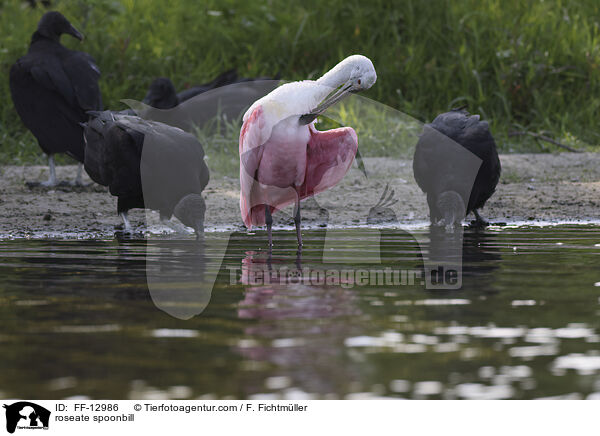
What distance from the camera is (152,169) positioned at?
6.99 meters

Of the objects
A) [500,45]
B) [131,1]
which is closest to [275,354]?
[500,45]

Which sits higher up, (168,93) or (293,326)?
(168,93)

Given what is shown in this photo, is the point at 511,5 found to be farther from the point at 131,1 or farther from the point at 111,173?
the point at 111,173

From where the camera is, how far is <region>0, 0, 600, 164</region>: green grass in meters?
11.1

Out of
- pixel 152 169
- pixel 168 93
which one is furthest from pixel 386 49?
pixel 152 169

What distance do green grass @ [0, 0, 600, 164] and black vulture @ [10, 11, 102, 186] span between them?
1.48 metres

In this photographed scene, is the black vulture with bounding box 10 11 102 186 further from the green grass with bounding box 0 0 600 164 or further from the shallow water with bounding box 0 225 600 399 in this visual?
the shallow water with bounding box 0 225 600 399

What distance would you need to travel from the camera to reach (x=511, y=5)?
1207 centimetres

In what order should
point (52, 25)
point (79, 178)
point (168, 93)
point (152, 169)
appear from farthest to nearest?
point (168, 93), point (52, 25), point (79, 178), point (152, 169)

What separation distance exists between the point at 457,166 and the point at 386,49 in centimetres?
488

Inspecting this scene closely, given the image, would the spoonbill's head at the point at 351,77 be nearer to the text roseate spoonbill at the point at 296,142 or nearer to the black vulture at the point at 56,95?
the text roseate spoonbill at the point at 296,142

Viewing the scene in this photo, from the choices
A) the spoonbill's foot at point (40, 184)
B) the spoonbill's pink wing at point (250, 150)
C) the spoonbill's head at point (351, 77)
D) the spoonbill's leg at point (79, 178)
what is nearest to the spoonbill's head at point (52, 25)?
the spoonbill's leg at point (79, 178)

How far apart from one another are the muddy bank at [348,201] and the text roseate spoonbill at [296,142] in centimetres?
135

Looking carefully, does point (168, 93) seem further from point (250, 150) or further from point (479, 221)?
point (250, 150)
